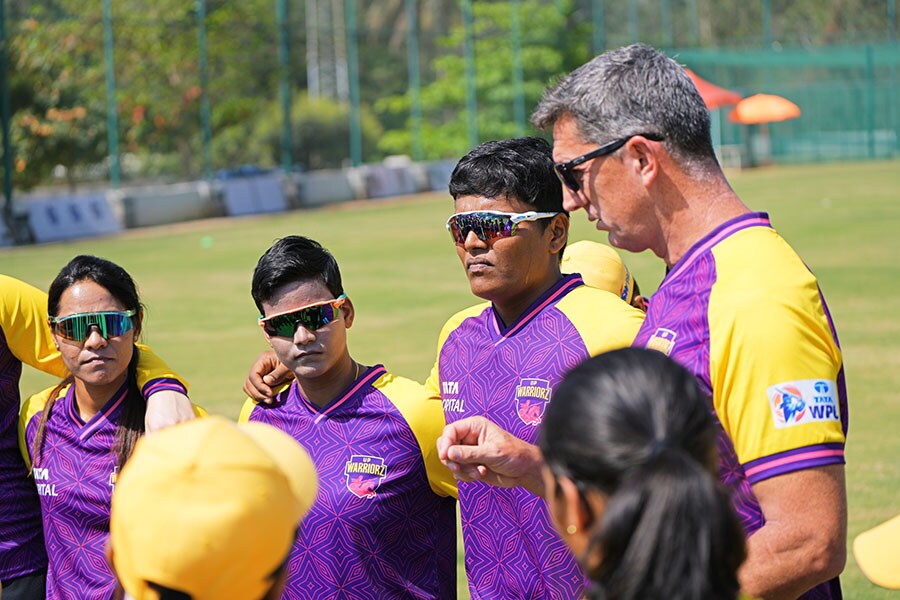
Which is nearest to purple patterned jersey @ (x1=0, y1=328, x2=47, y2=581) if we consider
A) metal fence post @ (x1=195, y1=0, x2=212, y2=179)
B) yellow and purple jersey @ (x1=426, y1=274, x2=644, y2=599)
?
yellow and purple jersey @ (x1=426, y1=274, x2=644, y2=599)

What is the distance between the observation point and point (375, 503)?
Result: 4.06 m

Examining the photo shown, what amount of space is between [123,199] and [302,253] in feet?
96.4

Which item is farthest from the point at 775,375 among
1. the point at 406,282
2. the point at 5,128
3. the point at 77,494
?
the point at 5,128

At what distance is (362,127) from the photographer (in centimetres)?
5244

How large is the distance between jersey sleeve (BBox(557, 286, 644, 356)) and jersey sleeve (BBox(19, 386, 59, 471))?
1.91 metres

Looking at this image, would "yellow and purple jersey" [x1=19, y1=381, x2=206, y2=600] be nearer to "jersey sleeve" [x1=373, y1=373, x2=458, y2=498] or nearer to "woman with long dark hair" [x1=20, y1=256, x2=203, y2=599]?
"woman with long dark hair" [x1=20, y1=256, x2=203, y2=599]

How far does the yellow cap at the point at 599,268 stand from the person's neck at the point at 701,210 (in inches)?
75.1

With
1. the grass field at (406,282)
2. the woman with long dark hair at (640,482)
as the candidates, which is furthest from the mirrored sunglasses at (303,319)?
the grass field at (406,282)

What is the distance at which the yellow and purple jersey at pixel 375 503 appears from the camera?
404cm

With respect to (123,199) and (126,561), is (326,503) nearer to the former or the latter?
(126,561)

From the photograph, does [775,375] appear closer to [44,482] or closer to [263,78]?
[44,482]

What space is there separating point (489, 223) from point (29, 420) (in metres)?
1.89

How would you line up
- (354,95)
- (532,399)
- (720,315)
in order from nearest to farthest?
(720,315)
(532,399)
(354,95)

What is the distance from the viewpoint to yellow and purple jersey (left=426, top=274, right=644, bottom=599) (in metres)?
3.83
